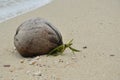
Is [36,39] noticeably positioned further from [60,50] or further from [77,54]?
[77,54]

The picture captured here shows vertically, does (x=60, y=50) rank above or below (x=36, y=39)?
below

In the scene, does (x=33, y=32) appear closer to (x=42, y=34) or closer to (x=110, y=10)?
(x=42, y=34)

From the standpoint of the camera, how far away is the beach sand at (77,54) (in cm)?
437

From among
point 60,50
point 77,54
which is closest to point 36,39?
point 60,50

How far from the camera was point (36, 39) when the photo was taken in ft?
17.0

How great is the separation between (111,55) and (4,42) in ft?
6.64

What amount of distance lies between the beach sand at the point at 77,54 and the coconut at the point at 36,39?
160 millimetres

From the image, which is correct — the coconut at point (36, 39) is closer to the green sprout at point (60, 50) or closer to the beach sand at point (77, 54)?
the green sprout at point (60, 50)

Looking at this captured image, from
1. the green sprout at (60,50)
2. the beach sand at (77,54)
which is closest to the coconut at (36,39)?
the green sprout at (60,50)

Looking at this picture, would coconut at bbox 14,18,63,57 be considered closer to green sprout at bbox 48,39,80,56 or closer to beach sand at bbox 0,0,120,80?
green sprout at bbox 48,39,80,56

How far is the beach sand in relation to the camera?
172 inches

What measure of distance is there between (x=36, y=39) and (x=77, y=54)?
0.63 metres

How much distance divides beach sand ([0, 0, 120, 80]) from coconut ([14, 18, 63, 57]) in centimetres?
16

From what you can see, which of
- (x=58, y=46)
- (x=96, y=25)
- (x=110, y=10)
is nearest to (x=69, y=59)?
(x=58, y=46)
